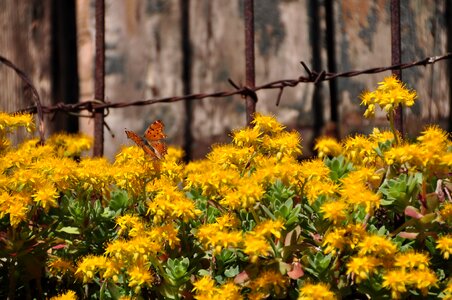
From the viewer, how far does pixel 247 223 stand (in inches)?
67.7

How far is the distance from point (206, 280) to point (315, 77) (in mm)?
1106

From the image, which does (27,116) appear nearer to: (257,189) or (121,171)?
(121,171)

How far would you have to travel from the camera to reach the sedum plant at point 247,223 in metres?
1.53

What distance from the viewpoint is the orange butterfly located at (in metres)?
1.84

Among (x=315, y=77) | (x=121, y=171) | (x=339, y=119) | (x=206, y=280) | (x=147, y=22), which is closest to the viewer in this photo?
(x=206, y=280)

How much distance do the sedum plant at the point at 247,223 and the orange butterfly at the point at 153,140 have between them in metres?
0.02

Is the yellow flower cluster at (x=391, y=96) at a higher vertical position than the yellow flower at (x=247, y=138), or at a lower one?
higher

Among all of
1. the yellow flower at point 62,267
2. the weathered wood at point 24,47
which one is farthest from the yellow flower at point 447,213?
the weathered wood at point 24,47

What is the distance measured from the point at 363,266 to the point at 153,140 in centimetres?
68

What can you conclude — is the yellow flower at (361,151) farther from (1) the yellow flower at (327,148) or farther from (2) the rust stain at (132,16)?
(2) the rust stain at (132,16)

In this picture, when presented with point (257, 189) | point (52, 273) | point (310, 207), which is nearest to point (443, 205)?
point (310, 207)

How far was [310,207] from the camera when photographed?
173 centimetres

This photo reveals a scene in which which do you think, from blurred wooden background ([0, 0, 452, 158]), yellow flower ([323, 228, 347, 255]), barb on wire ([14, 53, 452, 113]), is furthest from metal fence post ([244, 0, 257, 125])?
yellow flower ([323, 228, 347, 255])

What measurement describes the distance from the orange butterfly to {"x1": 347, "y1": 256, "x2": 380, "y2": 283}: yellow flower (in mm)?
613
